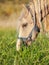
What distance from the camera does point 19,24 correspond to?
426 cm

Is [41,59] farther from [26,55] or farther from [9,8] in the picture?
[9,8]

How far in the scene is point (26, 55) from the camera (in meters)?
4.26

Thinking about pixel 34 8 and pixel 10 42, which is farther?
pixel 10 42

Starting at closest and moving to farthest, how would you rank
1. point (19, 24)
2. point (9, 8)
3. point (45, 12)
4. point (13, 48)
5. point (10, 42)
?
point (45, 12) < point (19, 24) < point (13, 48) < point (10, 42) < point (9, 8)

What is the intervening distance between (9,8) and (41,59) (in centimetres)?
851

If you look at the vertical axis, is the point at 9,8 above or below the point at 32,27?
below

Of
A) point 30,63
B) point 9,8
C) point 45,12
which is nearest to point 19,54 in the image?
point 30,63

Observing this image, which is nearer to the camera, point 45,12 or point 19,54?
point 45,12

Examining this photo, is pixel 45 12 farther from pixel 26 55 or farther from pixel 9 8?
pixel 9 8

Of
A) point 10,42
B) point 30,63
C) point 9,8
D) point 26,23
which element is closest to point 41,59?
point 30,63

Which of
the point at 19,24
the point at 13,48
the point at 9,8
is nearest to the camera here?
the point at 19,24

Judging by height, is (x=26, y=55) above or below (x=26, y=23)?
below

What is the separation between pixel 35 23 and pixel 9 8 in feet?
27.9

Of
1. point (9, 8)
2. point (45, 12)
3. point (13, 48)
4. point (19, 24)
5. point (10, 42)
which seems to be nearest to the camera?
point (45, 12)
